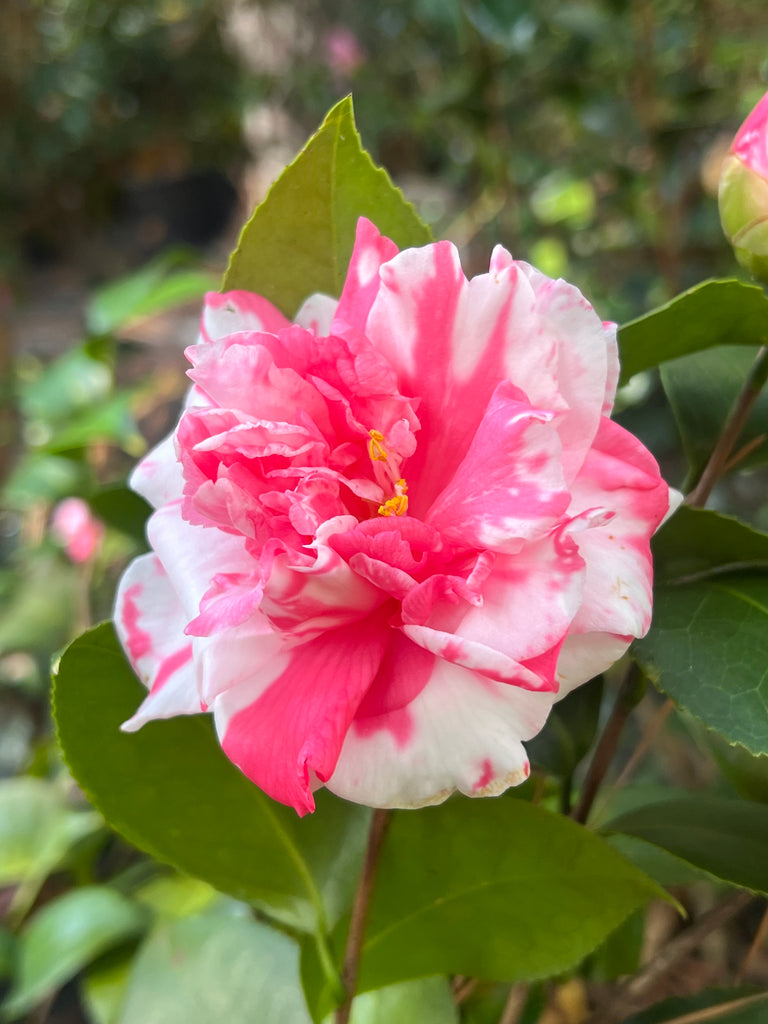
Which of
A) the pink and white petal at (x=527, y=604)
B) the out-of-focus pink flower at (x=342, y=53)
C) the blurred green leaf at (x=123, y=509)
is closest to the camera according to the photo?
the pink and white petal at (x=527, y=604)

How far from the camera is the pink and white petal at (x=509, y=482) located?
9.7 inches

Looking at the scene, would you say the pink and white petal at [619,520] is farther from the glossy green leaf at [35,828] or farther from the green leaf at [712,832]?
the glossy green leaf at [35,828]

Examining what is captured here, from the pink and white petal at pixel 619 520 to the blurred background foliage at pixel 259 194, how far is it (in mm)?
119

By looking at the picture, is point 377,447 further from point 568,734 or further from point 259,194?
point 259,194

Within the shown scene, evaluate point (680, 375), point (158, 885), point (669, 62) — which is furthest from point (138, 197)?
point (680, 375)

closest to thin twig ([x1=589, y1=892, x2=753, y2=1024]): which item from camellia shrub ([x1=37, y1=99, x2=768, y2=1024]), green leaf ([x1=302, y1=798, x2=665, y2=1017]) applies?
camellia shrub ([x1=37, y1=99, x2=768, y2=1024])

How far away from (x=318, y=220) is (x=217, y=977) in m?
0.42

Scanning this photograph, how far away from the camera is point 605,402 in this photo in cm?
28

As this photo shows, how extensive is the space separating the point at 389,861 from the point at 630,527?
0.20 metres

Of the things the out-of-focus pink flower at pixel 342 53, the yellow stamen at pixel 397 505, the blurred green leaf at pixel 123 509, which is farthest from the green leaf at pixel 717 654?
the out-of-focus pink flower at pixel 342 53

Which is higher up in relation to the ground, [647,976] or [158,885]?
[647,976]

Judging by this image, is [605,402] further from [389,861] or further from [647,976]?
[647,976]

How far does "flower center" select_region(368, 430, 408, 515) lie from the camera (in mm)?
293

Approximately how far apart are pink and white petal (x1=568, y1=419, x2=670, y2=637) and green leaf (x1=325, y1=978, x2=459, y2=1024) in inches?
9.8
